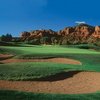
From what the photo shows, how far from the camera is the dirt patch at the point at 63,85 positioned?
639 inches

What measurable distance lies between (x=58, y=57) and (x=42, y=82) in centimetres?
1270

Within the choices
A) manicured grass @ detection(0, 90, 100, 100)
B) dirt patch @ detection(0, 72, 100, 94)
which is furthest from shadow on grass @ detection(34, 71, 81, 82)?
manicured grass @ detection(0, 90, 100, 100)

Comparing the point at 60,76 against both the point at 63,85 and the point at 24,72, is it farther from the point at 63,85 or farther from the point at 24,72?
the point at 24,72

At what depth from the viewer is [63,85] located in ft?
57.3

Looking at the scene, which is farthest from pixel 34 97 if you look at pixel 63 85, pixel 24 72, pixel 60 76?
pixel 24 72

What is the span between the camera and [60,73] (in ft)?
63.5

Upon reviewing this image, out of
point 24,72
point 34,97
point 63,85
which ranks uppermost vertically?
point 24,72

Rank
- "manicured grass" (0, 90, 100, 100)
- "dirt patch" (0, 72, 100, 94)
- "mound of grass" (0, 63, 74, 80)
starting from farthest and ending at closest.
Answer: "mound of grass" (0, 63, 74, 80)
"dirt patch" (0, 72, 100, 94)
"manicured grass" (0, 90, 100, 100)

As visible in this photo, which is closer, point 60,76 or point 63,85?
point 63,85

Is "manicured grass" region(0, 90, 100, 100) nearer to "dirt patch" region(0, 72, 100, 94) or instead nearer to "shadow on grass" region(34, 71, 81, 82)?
"dirt patch" region(0, 72, 100, 94)

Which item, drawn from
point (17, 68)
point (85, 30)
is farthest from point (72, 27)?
point (17, 68)

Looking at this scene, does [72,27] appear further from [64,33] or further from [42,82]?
[42,82]

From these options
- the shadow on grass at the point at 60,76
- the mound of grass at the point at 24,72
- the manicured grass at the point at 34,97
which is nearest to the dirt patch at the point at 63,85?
the shadow on grass at the point at 60,76

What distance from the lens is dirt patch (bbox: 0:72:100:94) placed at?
16.2 meters
